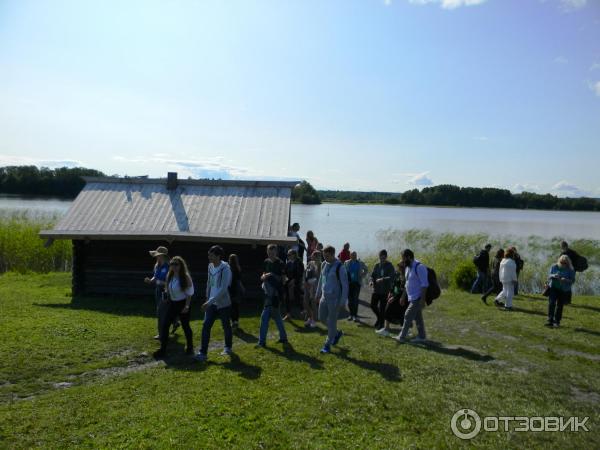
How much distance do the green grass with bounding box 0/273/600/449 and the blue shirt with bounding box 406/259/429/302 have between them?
3.52 ft

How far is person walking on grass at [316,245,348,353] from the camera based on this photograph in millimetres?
8547

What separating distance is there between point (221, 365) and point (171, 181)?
32.7ft

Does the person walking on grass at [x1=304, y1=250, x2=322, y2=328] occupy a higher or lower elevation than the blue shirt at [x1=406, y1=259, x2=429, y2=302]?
lower

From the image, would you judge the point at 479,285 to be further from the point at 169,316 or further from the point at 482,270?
the point at 169,316

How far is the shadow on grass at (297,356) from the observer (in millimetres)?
7966

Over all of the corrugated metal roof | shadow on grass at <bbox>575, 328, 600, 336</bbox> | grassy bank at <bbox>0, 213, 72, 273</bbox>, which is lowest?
grassy bank at <bbox>0, 213, 72, 273</bbox>

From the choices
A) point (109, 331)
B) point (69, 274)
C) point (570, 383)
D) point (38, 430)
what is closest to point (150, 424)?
point (38, 430)

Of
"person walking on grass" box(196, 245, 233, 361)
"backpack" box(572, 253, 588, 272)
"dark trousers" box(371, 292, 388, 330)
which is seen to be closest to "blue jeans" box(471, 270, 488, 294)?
"backpack" box(572, 253, 588, 272)

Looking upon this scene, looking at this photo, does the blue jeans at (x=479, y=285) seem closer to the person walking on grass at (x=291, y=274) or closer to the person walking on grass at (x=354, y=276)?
the person walking on grass at (x=354, y=276)

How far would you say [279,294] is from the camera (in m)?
9.44

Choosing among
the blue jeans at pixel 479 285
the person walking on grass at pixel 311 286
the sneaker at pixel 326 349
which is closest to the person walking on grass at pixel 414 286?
the sneaker at pixel 326 349

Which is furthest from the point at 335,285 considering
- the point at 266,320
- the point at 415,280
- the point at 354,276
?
the point at 354,276

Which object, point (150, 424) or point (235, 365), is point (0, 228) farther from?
point (150, 424)

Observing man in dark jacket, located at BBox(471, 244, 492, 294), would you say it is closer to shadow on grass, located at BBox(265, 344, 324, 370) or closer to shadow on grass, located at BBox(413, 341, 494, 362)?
shadow on grass, located at BBox(413, 341, 494, 362)
